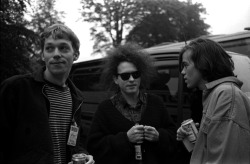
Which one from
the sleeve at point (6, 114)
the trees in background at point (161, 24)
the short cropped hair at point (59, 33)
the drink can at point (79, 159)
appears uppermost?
the trees in background at point (161, 24)

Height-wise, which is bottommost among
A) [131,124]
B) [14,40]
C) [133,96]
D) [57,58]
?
[131,124]

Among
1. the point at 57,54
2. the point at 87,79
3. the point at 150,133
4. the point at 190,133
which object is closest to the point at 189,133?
the point at 190,133

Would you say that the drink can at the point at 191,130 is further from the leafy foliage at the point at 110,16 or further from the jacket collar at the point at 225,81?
the leafy foliage at the point at 110,16

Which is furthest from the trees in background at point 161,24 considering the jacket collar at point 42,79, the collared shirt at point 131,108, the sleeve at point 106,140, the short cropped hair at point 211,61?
the short cropped hair at point 211,61

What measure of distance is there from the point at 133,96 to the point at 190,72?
835mm

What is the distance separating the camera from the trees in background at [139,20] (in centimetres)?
2681

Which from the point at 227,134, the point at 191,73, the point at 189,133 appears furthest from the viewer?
the point at 189,133

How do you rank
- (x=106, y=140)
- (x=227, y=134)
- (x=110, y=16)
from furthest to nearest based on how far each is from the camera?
(x=110, y=16)
(x=106, y=140)
(x=227, y=134)

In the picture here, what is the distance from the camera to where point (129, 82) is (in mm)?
2609

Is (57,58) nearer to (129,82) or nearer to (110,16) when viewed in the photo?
(129,82)

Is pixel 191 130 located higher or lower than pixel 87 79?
lower

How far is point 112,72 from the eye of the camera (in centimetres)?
283

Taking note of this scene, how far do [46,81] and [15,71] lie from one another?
430cm

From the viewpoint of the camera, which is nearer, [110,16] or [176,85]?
[176,85]
